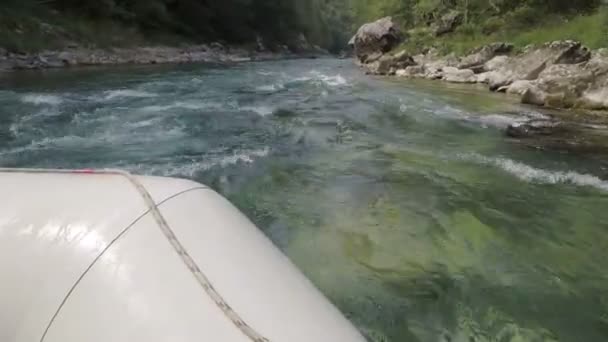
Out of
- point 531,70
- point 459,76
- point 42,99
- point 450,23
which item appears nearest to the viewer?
point 42,99

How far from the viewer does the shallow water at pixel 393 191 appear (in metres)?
2.82

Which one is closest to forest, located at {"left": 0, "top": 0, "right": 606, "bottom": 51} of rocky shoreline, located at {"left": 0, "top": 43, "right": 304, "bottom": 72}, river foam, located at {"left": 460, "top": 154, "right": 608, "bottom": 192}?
rocky shoreline, located at {"left": 0, "top": 43, "right": 304, "bottom": 72}

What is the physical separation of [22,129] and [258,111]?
4.19 metres

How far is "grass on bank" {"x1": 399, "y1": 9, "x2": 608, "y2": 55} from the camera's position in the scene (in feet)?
49.7

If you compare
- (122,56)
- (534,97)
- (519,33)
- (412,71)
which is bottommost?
(412,71)

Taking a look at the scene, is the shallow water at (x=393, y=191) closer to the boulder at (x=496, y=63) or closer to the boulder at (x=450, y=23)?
the boulder at (x=496, y=63)

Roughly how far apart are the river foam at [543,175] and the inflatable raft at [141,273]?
4380 millimetres

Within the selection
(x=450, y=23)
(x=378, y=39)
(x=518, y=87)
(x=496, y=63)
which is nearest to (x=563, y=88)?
(x=518, y=87)

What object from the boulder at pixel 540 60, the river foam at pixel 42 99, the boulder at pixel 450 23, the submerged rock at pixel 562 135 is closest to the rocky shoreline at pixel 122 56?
the river foam at pixel 42 99

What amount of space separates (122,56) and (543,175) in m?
20.9

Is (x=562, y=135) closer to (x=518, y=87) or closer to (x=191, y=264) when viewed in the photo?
(x=518, y=87)

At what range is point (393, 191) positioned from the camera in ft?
15.5

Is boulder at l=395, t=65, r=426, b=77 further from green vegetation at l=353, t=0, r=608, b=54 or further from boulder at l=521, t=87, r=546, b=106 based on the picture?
boulder at l=521, t=87, r=546, b=106

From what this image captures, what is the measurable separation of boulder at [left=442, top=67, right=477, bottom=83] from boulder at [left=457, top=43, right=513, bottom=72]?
4.00 feet
